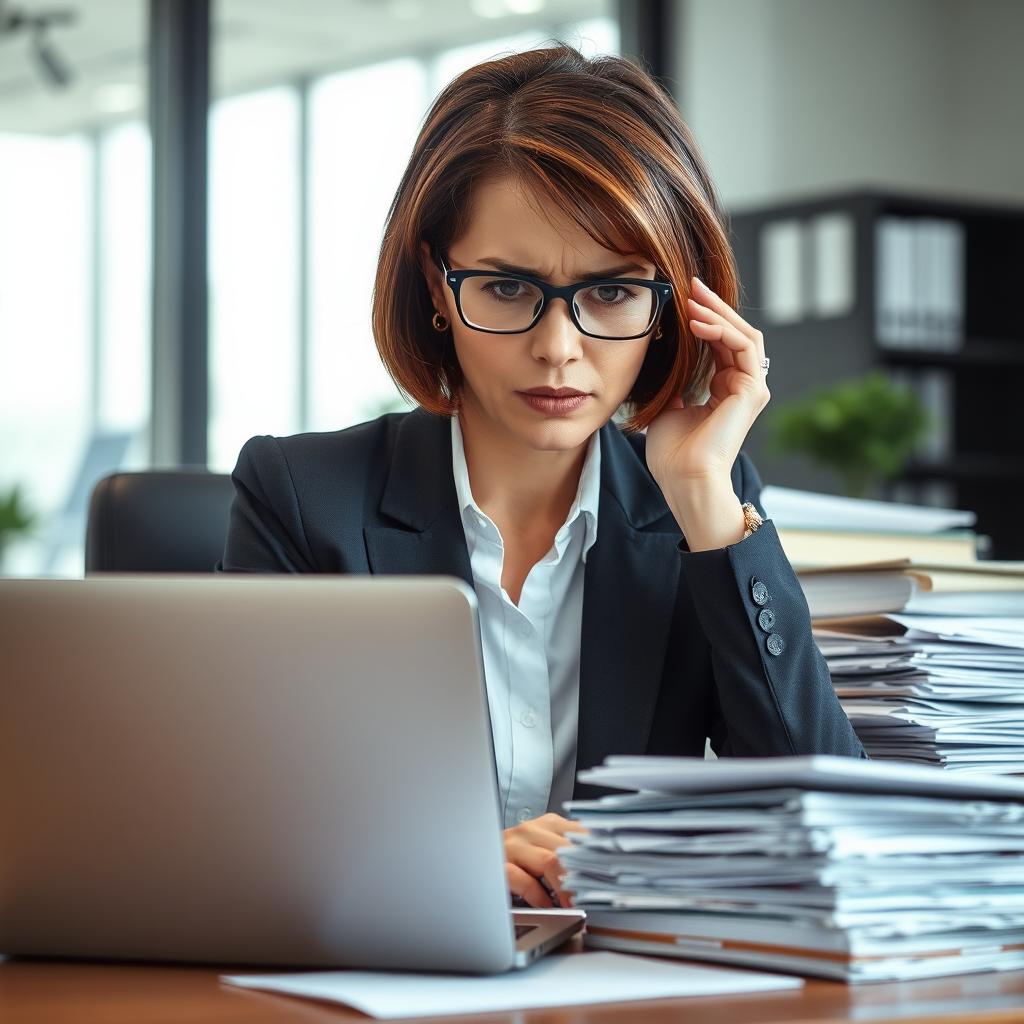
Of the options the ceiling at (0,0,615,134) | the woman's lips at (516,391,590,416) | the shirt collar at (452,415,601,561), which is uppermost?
the ceiling at (0,0,615,134)

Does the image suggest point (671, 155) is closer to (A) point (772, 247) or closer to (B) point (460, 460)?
(B) point (460, 460)

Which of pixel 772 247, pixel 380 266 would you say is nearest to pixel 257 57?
pixel 772 247

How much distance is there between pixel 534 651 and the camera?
4.71 ft

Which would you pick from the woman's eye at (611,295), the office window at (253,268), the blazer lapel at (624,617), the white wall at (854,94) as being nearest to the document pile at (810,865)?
the blazer lapel at (624,617)

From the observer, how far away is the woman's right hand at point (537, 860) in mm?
1040

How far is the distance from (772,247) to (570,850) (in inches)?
155

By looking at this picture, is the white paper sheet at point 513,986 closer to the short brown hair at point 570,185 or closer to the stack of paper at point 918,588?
the stack of paper at point 918,588

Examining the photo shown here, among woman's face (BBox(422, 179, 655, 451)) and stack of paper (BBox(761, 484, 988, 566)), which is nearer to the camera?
woman's face (BBox(422, 179, 655, 451))

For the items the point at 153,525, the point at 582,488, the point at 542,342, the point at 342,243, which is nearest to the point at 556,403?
the point at 542,342

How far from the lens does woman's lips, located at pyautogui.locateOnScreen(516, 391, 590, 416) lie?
134 cm

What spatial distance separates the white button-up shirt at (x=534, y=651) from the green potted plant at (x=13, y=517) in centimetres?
268

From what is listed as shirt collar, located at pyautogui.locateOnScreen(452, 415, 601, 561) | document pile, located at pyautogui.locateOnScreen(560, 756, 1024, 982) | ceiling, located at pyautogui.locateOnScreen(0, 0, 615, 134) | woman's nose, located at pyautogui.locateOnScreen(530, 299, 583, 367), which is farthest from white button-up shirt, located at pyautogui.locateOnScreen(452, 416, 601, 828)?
ceiling, located at pyautogui.locateOnScreen(0, 0, 615, 134)

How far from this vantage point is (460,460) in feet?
4.91

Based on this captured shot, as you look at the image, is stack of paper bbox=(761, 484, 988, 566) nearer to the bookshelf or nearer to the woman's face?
the woman's face
